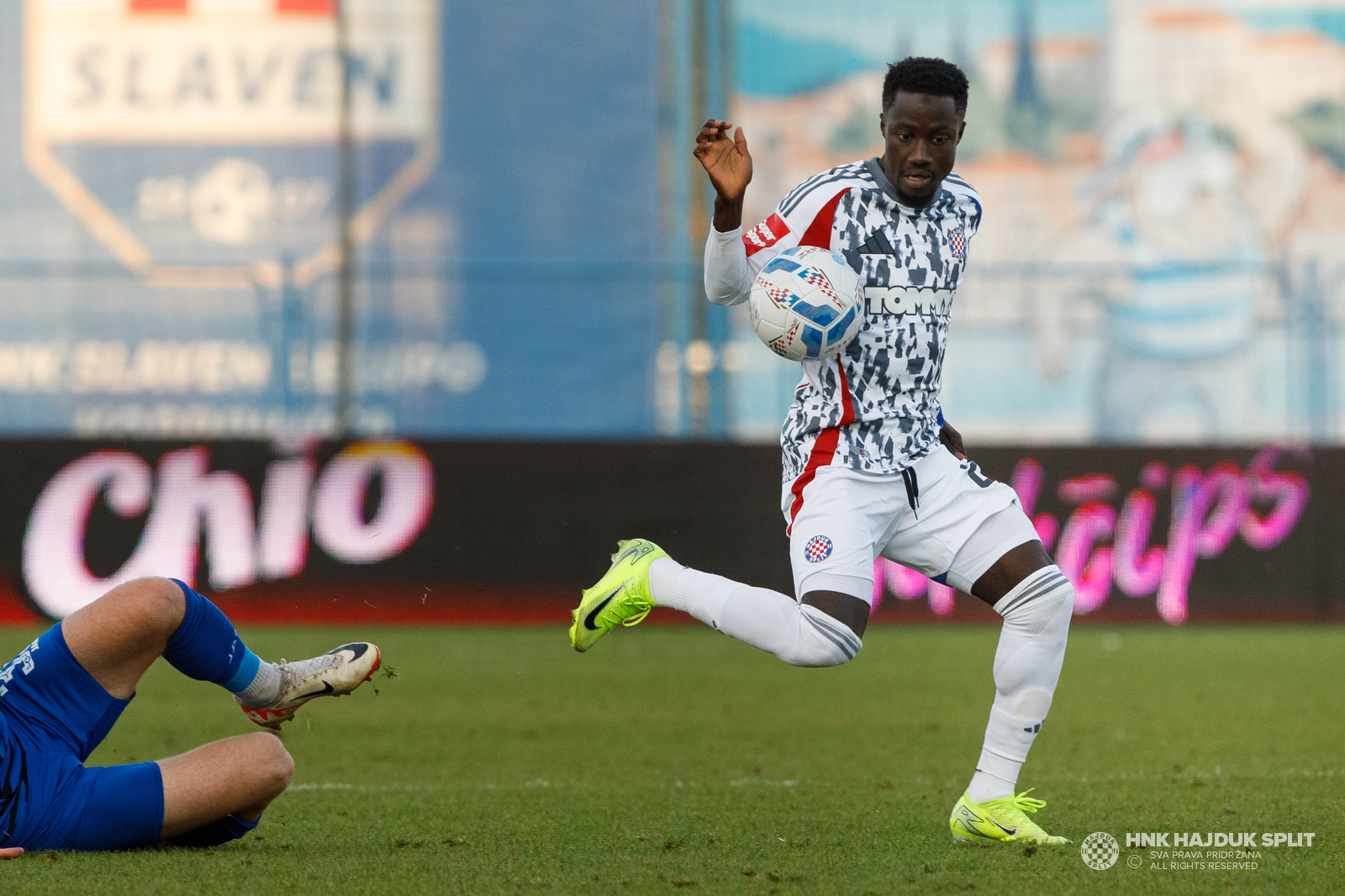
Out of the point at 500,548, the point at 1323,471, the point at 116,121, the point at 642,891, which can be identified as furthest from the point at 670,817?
the point at 116,121

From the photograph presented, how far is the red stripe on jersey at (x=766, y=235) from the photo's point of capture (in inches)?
203

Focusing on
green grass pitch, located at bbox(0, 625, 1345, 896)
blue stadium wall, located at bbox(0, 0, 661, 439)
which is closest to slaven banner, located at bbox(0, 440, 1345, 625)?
green grass pitch, located at bbox(0, 625, 1345, 896)

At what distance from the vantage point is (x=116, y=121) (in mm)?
14883

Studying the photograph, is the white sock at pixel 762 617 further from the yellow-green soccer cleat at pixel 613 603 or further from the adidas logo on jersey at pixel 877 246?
the adidas logo on jersey at pixel 877 246

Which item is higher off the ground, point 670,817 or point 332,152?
point 332,152

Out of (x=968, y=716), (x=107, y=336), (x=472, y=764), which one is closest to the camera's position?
(x=472, y=764)

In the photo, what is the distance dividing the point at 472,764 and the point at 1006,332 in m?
8.91

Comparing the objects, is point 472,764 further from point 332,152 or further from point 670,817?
point 332,152

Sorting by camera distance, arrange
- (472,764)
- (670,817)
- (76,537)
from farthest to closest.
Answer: (76,537)
(472,764)
(670,817)

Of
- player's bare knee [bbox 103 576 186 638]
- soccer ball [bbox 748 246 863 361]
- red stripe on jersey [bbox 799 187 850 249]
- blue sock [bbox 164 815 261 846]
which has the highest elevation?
red stripe on jersey [bbox 799 187 850 249]

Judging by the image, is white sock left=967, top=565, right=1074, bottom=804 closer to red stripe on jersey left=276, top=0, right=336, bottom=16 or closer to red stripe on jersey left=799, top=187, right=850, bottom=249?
red stripe on jersey left=799, top=187, right=850, bottom=249

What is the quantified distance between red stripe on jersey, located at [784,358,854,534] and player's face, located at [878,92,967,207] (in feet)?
1.92

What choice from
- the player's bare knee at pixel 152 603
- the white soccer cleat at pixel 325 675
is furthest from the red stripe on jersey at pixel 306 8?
the player's bare knee at pixel 152 603

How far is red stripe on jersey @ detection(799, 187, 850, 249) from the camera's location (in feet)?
16.8
